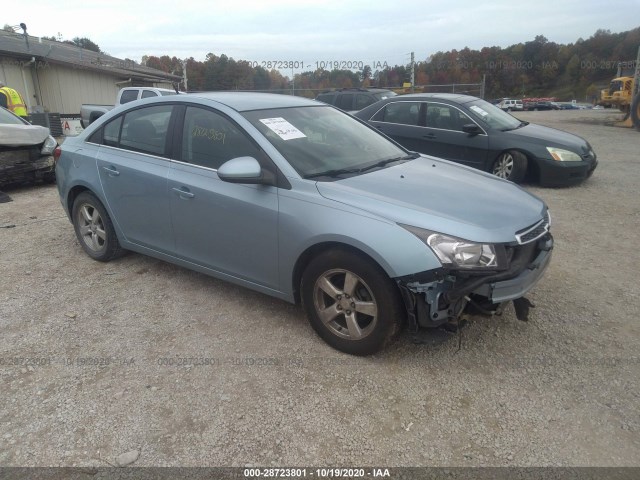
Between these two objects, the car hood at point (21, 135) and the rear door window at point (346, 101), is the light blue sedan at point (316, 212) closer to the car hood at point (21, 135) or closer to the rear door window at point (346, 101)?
the car hood at point (21, 135)

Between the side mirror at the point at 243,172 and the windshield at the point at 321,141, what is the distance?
0.25 meters

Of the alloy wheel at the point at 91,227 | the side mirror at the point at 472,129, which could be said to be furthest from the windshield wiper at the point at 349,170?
the side mirror at the point at 472,129

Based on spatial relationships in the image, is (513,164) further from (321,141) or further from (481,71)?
(481,71)

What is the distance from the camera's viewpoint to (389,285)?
2.73 m

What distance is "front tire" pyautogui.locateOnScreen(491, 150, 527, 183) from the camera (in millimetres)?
7535

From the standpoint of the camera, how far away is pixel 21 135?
7309 millimetres

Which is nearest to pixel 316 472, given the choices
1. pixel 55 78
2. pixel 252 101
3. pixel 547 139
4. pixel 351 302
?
pixel 351 302

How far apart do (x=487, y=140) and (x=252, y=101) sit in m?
5.04

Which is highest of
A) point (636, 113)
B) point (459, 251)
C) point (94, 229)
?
point (459, 251)

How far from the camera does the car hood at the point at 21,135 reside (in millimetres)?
7085

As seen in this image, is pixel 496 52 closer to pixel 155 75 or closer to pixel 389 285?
pixel 155 75

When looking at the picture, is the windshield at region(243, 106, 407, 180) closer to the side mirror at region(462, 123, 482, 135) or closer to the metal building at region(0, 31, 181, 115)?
the side mirror at region(462, 123, 482, 135)

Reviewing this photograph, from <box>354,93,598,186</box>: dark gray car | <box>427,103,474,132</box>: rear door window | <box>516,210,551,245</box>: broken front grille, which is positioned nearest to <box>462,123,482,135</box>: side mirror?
<box>354,93,598,186</box>: dark gray car

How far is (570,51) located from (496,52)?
20.3m
